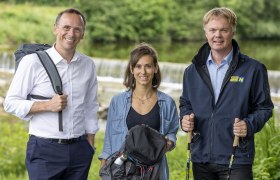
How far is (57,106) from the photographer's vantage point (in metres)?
3.48

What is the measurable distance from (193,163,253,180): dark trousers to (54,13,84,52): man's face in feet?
4.00

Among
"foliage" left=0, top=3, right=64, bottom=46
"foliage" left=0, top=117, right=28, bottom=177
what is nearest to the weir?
"foliage" left=0, top=3, right=64, bottom=46

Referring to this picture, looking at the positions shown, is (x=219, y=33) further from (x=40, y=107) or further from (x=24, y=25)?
(x=24, y=25)

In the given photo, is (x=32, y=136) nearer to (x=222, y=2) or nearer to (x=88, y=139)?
(x=88, y=139)

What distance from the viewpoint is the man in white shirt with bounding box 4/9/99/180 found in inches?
139

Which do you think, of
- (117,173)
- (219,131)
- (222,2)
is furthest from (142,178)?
(222,2)

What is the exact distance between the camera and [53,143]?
3596 mm

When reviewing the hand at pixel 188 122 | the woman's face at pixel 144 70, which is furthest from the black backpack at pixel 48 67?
the hand at pixel 188 122

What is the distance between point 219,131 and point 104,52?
23.1 metres

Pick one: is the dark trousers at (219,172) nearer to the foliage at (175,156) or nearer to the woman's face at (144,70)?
the woman's face at (144,70)

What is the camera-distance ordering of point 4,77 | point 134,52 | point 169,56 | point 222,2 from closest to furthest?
point 134,52 → point 4,77 → point 169,56 → point 222,2

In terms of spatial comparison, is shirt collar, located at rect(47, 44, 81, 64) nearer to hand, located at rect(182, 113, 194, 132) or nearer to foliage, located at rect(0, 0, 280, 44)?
hand, located at rect(182, 113, 194, 132)

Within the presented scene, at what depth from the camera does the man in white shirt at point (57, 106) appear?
354 cm

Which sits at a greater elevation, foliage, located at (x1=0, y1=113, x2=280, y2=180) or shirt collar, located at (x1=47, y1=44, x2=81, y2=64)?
shirt collar, located at (x1=47, y1=44, x2=81, y2=64)
